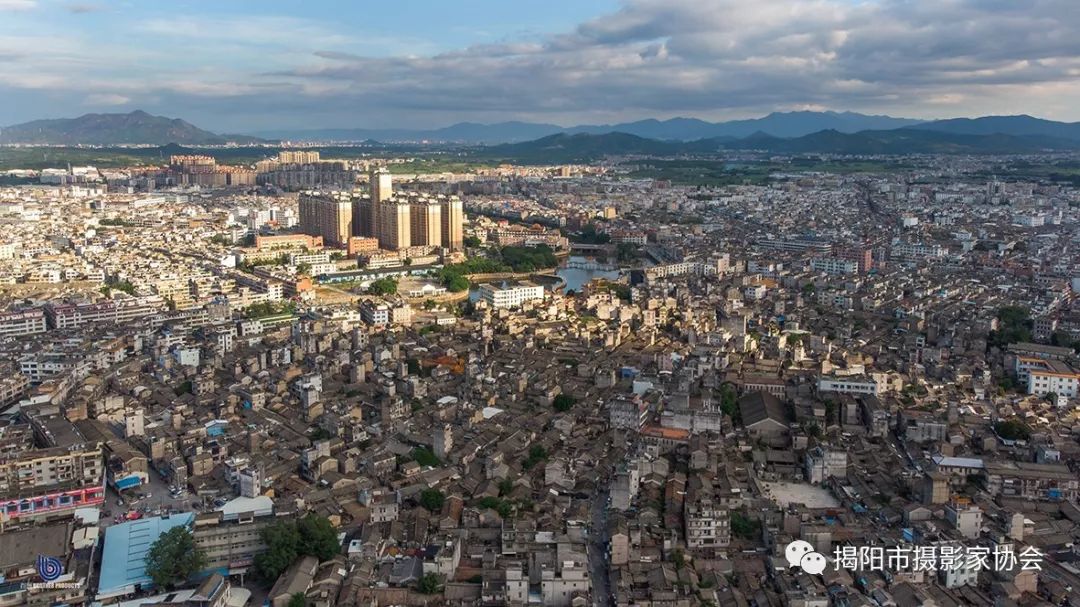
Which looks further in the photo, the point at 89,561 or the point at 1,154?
the point at 1,154

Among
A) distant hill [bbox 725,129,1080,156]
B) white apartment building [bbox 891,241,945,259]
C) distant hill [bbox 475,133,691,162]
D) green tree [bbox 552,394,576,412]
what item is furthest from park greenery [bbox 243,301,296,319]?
distant hill [bbox 725,129,1080,156]

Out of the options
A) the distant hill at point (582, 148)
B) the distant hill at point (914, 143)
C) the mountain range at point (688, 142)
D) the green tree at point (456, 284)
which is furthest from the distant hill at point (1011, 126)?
the green tree at point (456, 284)

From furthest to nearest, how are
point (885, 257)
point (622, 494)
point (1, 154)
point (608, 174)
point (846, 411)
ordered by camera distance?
point (1, 154)
point (608, 174)
point (885, 257)
point (846, 411)
point (622, 494)

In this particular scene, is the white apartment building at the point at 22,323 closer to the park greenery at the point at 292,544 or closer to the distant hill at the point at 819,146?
the park greenery at the point at 292,544

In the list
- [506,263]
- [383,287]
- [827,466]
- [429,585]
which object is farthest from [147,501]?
[506,263]

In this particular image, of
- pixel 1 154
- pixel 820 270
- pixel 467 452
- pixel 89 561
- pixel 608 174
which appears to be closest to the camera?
pixel 89 561

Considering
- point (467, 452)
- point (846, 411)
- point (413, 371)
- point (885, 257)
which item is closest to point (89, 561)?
point (467, 452)

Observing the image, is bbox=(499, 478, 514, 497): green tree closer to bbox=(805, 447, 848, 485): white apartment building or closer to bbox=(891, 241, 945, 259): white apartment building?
bbox=(805, 447, 848, 485): white apartment building

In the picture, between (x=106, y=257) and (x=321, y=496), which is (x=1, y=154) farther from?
(x=321, y=496)
